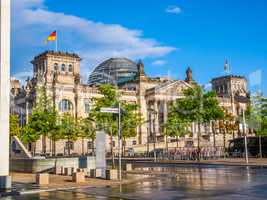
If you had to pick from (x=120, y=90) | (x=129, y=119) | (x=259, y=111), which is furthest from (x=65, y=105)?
(x=259, y=111)

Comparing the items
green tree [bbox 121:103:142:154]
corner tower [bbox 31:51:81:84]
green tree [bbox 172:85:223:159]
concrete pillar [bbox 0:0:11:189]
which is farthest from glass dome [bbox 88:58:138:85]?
concrete pillar [bbox 0:0:11:189]

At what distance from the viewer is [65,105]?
4250 inches

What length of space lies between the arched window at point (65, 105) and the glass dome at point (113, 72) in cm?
3237

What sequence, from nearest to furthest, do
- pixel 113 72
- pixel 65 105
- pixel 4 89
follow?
pixel 4 89 < pixel 65 105 < pixel 113 72

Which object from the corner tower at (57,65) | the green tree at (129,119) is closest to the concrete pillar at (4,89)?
the green tree at (129,119)

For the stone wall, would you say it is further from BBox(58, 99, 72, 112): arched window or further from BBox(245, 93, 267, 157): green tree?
BBox(58, 99, 72, 112): arched window

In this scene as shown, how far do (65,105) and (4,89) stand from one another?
8765 cm

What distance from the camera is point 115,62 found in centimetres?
14812

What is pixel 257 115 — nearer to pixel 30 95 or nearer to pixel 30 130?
pixel 30 130

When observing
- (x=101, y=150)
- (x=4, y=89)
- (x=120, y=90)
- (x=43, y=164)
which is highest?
(x=120, y=90)

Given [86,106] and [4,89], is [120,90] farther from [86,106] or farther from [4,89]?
[4,89]

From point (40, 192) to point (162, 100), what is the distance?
106731 mm

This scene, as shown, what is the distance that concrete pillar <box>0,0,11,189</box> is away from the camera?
67.4 feet

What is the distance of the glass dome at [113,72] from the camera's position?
141750 mm
